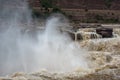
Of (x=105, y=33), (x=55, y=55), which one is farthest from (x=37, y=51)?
(x=105, y=33)

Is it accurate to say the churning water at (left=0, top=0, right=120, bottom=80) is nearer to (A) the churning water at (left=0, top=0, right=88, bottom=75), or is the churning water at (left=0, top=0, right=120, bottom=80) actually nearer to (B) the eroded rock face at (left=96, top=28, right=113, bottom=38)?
(A) the churning water at (left=0, top=0, right=88, bottom=75)

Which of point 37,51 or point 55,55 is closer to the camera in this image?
point 55,55

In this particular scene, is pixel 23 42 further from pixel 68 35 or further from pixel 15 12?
pixel 15 12

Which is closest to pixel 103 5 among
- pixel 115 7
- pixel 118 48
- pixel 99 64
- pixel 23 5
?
pixel 115 7

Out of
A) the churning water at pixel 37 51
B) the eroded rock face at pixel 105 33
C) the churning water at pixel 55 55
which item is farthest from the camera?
the eroded rock face at pixel 105 33

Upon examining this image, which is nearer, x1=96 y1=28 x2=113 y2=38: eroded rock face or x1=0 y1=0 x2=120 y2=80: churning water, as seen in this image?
x1=0 y1=0 x2=120 y2=80: churning water

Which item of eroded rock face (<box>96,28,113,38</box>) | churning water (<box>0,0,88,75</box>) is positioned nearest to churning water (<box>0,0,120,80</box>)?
churning water (<box>0,0,88,75</box>)

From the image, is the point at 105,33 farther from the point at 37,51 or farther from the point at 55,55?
the point at 37,51

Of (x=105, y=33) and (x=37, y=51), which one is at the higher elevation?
(x=37, y=51)

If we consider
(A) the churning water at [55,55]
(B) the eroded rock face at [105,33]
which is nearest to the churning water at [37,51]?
(A) the churning water at [55,55]

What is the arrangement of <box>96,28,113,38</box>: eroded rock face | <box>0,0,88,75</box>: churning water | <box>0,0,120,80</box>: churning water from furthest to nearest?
<box>96,28,113,38</box>: eroded rock face
<box>0,0,88,75</box>: churning water
<box>0,0,120,80</box>: churning water

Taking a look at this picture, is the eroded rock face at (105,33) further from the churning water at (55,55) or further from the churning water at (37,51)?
the churning water at (37,51)

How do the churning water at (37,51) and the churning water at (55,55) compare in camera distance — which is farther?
the churning water at (37,51)

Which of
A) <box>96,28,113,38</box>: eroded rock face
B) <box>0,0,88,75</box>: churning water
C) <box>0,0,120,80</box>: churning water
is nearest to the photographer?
<box>0,0,120,80</box>: churning water
